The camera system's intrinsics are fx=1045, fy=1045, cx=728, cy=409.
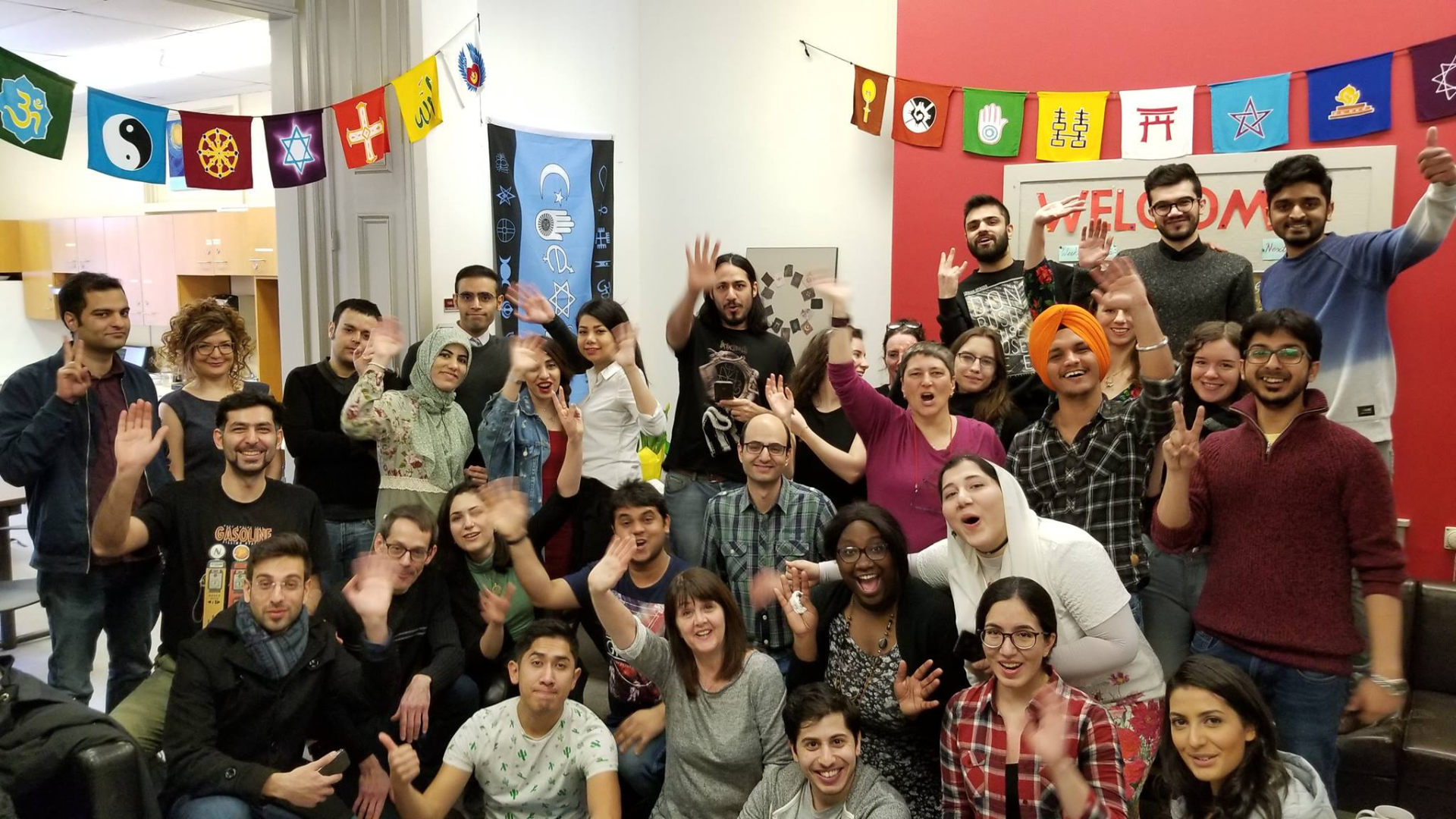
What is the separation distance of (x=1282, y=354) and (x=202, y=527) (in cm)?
277

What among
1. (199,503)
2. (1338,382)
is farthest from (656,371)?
(1338,382)

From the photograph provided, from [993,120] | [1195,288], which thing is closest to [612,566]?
[1195,288]

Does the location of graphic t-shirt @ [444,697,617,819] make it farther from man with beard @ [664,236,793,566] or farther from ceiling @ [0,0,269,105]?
ceiling @ [0,0,269,105]

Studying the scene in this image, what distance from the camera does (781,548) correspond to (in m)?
3.00

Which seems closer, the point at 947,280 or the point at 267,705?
the point at 267,705

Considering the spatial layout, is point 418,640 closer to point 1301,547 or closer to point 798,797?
point 798,797

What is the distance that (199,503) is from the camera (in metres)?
2.94

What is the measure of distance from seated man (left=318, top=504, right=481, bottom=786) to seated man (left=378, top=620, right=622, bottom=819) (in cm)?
22

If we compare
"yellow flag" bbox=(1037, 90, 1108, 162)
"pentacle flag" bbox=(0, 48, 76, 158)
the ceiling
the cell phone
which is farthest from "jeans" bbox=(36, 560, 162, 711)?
"yellow flag" bbox=(1037, 90, 1108, 162)

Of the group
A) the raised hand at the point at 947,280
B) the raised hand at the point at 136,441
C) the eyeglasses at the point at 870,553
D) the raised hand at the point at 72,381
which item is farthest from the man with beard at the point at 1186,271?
the raised hand at the point at 72,381

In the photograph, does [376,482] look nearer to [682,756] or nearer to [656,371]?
[682,756]

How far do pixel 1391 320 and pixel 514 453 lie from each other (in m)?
3.39

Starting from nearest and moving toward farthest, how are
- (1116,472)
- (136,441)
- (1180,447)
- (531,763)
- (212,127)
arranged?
(1180,447)
(1116,472)
(531,763)
(136,441)
(212,127)

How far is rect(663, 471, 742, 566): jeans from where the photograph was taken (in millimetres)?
3412
